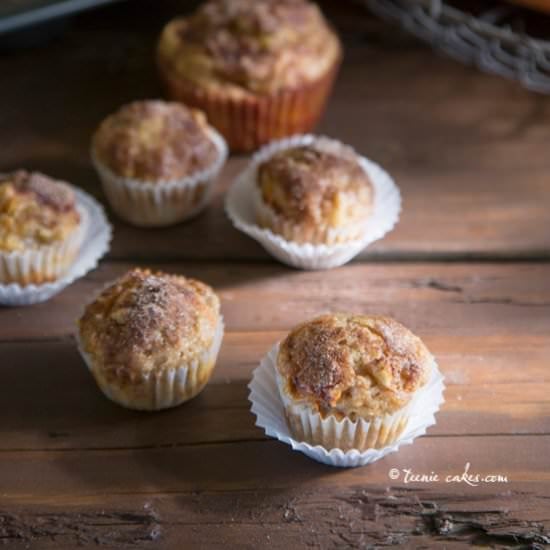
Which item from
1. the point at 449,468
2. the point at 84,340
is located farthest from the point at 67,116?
the point at 449,468

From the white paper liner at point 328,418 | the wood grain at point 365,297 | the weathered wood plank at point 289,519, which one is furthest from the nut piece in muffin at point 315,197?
the weathered wood plank at point 289,519

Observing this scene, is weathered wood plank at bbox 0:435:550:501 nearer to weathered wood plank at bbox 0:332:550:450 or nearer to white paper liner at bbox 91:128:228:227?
weathered wood plank at bbox 0:332:550:450

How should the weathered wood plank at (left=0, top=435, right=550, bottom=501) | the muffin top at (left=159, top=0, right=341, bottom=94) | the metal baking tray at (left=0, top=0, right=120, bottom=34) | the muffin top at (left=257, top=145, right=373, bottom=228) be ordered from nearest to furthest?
the weathered wood plank at (left=0, top=435, right=550, bottom=501), the muffin top at (left=257, top=145, right=373, bottom=228), the metal baking tray at (left=0, top=0, right=120, bottom=34), the muffin top at (left=159, top=0, right=341, bottom=94)

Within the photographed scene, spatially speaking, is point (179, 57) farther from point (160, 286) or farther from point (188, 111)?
point (160, 286)

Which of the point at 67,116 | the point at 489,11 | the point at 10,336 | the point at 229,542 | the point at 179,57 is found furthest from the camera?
the point at 489,11

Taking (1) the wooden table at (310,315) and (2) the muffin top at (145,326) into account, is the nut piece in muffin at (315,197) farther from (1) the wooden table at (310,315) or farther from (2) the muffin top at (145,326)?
(2) the muffin top at (145,326)

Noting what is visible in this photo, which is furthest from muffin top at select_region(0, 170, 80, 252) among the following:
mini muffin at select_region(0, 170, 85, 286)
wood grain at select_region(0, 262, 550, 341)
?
wood grain at select_region(0, 262, 550, 341)
